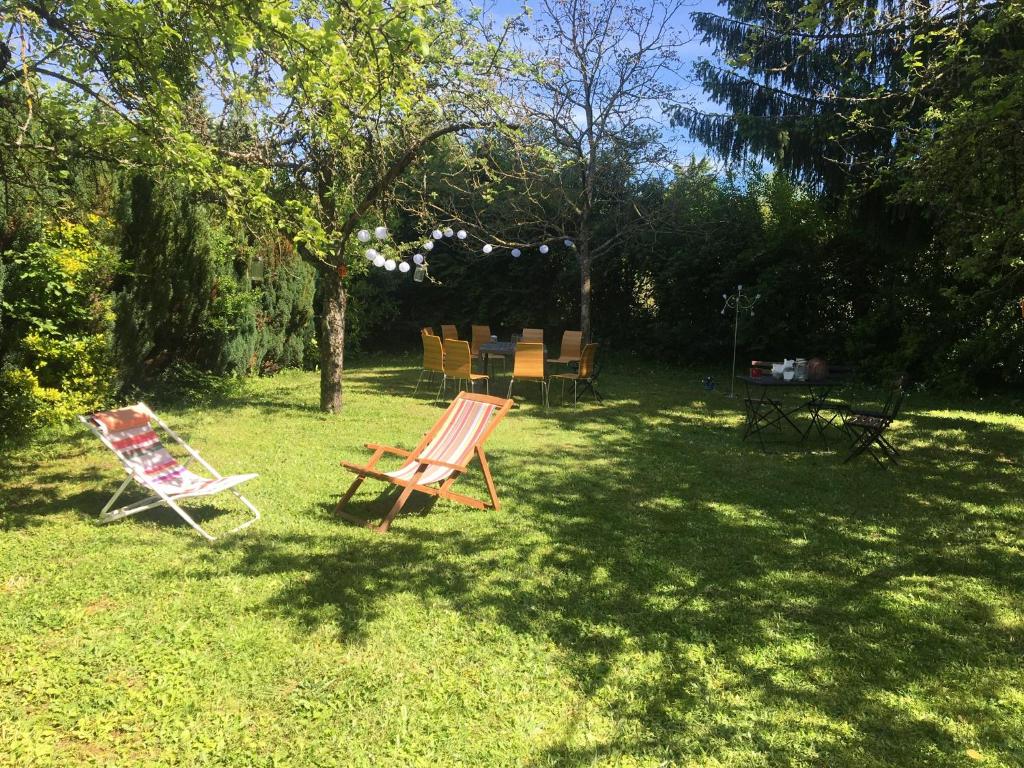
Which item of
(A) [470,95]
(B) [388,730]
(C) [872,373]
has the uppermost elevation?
(A) [470,95]

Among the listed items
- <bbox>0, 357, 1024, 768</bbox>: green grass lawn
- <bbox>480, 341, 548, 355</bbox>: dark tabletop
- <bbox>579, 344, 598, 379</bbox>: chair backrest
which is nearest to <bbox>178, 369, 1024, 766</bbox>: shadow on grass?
<bbox>0, 357, 1024, 768</bbox>: green grass lawn

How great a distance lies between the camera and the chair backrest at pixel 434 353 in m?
9.35

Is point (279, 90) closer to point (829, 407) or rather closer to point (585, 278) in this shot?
point (829, 407)

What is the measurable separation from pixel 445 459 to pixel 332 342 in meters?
4.03

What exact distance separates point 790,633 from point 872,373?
1031 centimetres

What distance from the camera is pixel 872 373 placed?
11797 millimetres

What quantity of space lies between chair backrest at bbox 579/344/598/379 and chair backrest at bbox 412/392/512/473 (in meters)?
4.05

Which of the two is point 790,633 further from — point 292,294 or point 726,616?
point 292,294

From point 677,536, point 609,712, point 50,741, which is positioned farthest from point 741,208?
point 50,741

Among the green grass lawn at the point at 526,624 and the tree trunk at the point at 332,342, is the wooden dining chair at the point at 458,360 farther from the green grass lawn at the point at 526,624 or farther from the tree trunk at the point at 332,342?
the green grass lawn at the point at 526,624

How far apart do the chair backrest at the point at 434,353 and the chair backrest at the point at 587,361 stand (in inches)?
79.7

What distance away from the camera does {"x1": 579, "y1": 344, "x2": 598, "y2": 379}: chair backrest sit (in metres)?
9.31

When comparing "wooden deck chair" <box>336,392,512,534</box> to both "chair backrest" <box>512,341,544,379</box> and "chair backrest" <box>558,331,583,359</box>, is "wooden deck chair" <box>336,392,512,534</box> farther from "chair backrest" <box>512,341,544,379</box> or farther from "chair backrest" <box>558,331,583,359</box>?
"chair backrest" <box>558,331,583,359</box>

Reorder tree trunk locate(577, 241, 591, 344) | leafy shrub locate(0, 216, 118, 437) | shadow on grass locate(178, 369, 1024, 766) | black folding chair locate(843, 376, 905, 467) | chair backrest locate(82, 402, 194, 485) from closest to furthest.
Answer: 1. shadow on grass locate(178, 369, 1024, 766)
2. chair backrest locate(82, 402, 194, 485)
3. leafy shrub locate(0, 216, 118, 437)
4. black folding chair locate(843, 376, 905, 467)
5. tree trunk locate(577, 241, 591, 344)
